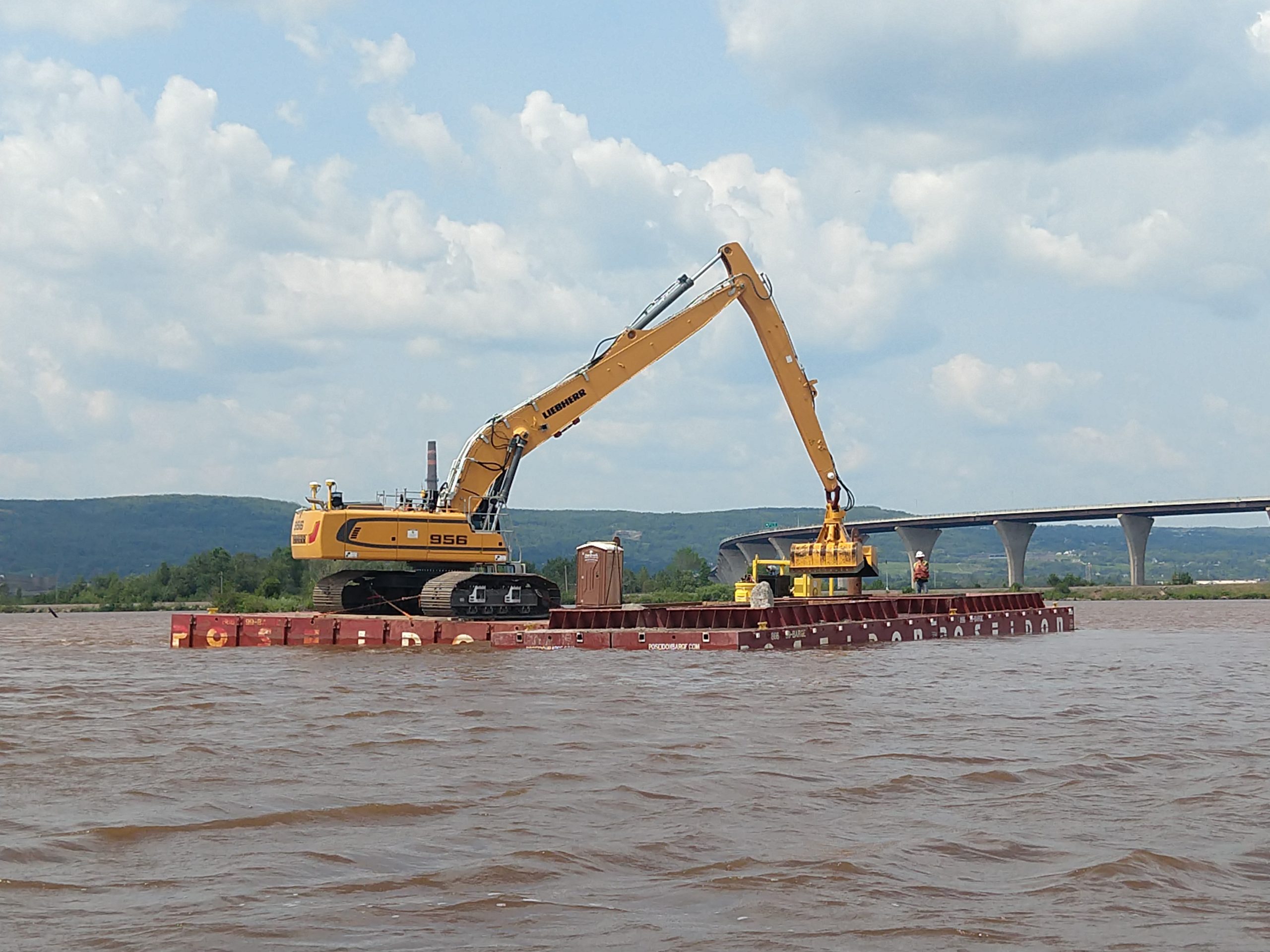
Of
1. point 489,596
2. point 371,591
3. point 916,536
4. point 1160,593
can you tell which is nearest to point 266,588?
point 371,591

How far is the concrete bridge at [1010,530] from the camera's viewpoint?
4653 inches

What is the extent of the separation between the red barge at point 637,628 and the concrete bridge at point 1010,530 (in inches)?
2747

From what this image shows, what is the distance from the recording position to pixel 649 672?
22641 millimetres

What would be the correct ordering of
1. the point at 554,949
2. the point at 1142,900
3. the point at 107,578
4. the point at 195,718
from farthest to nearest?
the point at 107,578 → the point at 195,718 → the point at 1142,900 → the point at 554,949

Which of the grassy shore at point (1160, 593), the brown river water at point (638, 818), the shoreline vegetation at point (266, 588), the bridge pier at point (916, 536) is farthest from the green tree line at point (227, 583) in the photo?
the brown river water at point (638, 818)

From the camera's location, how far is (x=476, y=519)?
3441cm

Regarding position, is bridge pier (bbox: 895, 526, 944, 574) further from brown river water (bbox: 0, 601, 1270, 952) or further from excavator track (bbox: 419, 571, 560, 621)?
brown river water (bbox: 0, 601, 1270, 952)

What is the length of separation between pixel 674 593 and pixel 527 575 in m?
48.4

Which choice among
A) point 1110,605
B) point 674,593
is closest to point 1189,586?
point 1110,605

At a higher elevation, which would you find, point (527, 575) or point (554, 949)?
point (527, 575)

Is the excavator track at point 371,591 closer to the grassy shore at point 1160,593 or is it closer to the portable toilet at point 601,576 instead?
the portable toilet at point 601,576

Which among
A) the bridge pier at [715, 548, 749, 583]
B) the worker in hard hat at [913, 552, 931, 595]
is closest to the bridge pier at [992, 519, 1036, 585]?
the bridge pier at [715, 548, 749, 583]

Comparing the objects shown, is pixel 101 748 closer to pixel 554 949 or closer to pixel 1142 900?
pixel 554 949

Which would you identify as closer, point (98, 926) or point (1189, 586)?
point (98, 926)
